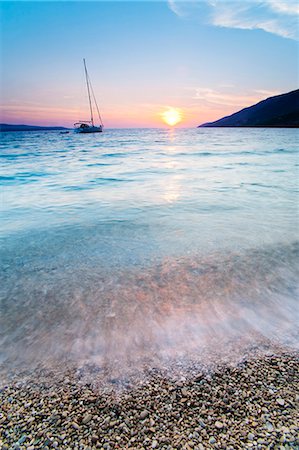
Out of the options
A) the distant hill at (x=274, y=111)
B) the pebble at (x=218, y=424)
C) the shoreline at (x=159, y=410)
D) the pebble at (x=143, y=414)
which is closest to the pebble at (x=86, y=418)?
the shoreline at (x=159, y=410)

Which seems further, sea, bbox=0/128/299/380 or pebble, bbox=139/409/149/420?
sea, bbox=0/128/299/380

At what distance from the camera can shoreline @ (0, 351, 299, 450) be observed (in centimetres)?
175

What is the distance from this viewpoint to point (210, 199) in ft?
30.1

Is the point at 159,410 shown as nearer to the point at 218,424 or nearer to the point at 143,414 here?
the point at 143,414

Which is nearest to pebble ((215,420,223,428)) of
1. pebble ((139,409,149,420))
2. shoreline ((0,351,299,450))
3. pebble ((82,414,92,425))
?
shoreline ((0,351,299,450))

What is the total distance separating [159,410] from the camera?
1.95 m

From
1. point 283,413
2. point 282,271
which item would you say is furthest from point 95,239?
point 283,413

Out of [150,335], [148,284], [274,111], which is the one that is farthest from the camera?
[274,111]

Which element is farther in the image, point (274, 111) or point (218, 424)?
point (274, 111)

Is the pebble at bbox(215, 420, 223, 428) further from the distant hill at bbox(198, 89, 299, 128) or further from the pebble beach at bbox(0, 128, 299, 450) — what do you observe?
the distant hill at bbox(198, 89, 299, 128)

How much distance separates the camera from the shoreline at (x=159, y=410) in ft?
5.75

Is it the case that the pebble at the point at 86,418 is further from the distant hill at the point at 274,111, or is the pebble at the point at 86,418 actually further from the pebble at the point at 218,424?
the distant hill at the point at 274,111

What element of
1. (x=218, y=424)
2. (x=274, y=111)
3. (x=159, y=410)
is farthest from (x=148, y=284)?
(x=274, y=111)

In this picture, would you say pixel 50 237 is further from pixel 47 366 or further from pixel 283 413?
pixel 283 413
